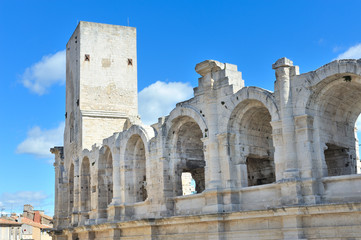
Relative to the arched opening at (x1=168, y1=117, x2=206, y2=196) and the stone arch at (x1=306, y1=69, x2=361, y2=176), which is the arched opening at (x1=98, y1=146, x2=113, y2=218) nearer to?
the arched opening at (x1=168, y1=117, x2=206, y2=196)

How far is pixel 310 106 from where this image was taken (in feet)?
51.5

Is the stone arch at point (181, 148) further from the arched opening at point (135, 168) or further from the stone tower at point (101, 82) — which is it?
the stone tower at point (101, 82)

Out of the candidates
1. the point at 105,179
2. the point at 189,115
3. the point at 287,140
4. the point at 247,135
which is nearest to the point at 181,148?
the point at 189,115

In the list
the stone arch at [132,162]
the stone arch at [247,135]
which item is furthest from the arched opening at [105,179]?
the stone arch at [247,135]

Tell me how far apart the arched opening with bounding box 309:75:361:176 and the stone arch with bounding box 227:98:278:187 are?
189cm

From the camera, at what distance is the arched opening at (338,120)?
1549 cm

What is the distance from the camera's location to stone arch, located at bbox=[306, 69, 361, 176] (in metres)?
15.2

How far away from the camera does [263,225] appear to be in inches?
633

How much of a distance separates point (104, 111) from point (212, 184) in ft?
39.1

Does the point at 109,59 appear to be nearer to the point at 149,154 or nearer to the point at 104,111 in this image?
the point at 104,111

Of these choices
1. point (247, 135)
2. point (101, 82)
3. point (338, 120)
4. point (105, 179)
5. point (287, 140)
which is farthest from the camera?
point (101, 82)

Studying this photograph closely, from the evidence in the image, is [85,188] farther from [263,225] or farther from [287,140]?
[287,140]

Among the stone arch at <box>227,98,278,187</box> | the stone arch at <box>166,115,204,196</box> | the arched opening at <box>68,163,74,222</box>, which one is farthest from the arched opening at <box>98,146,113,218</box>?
the stone arch at <box>227,98,278,187</box>

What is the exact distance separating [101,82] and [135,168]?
7.46 m
